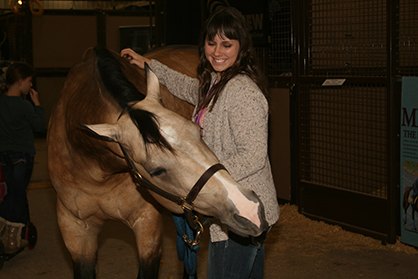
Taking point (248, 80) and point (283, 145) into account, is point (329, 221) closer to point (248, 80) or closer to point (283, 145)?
point (283, 145)

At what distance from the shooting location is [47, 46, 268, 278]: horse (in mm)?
1462

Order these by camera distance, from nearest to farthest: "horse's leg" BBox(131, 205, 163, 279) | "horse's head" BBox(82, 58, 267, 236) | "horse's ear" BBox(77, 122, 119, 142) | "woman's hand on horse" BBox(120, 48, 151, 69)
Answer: "horse's head" BBox(82, 58, 267, 236)
"horse's ear" BBox(77, 122, 119, 142)
"horse's leg" BBox(131, 205, 163, 279)
"woman's hand on horse" BBox(120, 48, 151, 69)

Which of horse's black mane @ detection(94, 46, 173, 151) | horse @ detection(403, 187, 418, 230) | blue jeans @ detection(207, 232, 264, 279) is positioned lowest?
horse @ detection(403, 187, 418, 230)

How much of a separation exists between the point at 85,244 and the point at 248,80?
1417 millimetres

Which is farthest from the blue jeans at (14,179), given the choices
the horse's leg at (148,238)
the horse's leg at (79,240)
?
the horse's leg at (148,238)

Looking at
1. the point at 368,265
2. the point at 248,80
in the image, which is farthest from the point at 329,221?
the point at 248,80

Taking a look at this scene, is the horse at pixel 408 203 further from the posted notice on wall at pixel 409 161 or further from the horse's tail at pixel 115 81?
the horse's tail at pixel 115 81

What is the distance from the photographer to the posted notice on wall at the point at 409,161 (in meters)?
3.45

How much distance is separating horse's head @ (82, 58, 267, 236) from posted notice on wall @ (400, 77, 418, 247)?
97.3 inches

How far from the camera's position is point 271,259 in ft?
11.4

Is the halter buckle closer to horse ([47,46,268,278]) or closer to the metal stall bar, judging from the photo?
horse ([47,46,268,278])

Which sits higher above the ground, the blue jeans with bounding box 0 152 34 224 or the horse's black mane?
the horse's black mane

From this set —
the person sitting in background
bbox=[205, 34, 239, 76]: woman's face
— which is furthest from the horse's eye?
the person sitting in background

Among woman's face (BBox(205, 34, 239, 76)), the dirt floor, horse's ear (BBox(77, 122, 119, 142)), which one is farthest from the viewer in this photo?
the dirt floor
